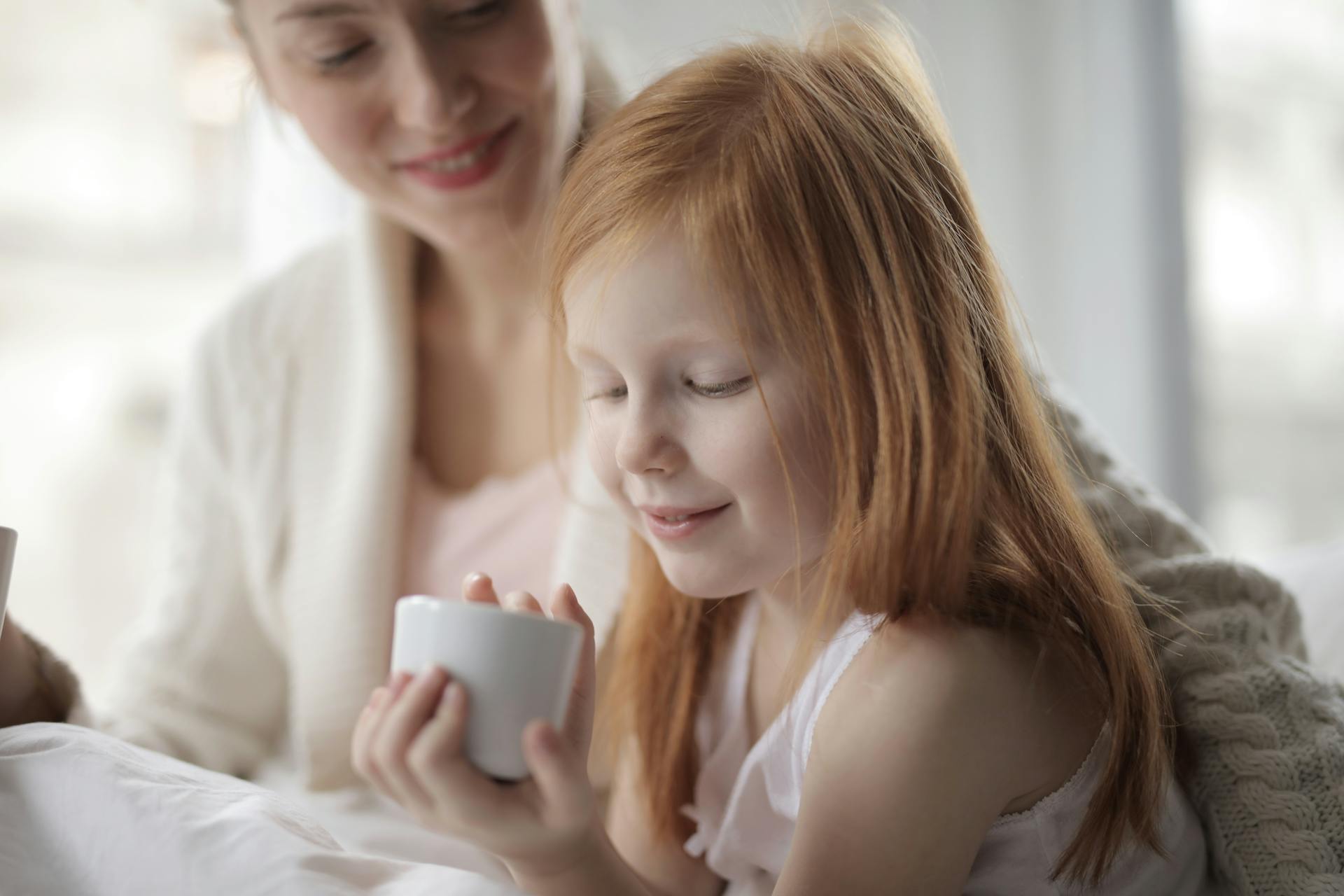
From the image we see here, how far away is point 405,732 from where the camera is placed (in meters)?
0.63

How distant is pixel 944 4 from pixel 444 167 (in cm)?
182

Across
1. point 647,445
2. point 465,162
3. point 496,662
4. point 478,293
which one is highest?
point 465,162

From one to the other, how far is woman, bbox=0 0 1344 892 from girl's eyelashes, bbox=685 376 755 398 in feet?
1.19

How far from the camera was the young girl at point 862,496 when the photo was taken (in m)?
0.71

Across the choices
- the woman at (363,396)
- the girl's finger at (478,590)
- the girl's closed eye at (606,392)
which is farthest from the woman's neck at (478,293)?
the girl's finger at (478,590)

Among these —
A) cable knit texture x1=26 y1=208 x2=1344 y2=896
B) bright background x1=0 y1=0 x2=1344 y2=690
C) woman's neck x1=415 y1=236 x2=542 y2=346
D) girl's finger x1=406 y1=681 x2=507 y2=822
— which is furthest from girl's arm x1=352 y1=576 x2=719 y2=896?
bright background x1=0 y1=0 x2=1344 y2=690

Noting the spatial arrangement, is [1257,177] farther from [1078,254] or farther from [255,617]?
[255,617]

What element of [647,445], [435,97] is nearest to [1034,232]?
[435,97]

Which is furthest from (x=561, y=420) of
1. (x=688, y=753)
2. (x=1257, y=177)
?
(x=1257, y=177)

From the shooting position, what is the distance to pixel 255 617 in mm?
1449

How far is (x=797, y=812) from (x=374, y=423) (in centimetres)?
75

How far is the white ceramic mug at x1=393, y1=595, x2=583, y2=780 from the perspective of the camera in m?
0.62

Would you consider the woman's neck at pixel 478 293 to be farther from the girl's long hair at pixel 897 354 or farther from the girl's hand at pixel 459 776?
the girl's hand at pixel 459 776

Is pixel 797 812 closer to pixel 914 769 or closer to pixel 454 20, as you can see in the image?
pixel 914 769
